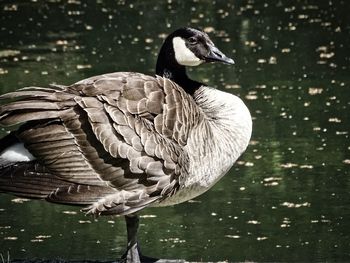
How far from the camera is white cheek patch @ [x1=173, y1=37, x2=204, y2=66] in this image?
667 cm

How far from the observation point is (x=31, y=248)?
314 inches

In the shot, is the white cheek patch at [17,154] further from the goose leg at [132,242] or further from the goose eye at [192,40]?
the goose eye at [192,40]

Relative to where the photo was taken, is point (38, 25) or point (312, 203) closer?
point (312, 203)

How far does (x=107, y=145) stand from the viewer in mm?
5969

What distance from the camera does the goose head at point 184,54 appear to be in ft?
21.9

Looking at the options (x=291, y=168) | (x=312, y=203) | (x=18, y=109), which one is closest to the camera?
(x=18, y=109)

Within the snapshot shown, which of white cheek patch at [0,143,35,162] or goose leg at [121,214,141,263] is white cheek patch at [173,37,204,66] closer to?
goose leg at [121,214,141,263]

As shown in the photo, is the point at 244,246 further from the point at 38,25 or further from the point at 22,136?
the point at 38,25

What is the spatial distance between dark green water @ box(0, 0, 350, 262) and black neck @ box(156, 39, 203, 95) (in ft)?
5.06

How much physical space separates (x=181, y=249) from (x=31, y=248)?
120cm

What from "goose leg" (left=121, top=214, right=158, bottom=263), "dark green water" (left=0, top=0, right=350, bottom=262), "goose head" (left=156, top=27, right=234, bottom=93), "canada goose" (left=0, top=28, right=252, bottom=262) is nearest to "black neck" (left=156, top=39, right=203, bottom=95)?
"goose head" (left=156, top=27, right=234, bottom=93)

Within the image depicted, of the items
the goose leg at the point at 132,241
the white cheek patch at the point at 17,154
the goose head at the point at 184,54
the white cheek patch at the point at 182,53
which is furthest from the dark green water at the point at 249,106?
the white cheek patch at the point at 17,154

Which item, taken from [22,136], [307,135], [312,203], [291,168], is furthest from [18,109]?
[307,135]

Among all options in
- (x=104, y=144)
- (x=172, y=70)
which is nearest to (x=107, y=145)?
(x=104, y=144)
